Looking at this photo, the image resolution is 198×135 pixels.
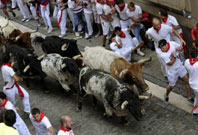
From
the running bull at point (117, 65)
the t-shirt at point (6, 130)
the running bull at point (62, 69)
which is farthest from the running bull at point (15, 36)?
the t-shirt at point (6, 130)

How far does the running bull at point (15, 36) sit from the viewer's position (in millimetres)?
12552

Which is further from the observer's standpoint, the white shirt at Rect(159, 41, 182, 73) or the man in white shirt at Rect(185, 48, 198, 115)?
the white shirt at Rect(159, 41, 182, 73)

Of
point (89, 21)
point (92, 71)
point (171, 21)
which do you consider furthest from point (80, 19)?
point (92, 71)

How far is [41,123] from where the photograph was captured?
751 cm

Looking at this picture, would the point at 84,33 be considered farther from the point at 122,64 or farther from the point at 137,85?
the point at 137,85

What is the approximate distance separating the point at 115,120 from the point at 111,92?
1.01 meters

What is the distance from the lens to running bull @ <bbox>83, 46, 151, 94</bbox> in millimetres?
8520

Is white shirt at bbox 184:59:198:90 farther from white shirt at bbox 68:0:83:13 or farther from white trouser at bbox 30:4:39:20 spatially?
white trouser at bbox 30:4:39:20

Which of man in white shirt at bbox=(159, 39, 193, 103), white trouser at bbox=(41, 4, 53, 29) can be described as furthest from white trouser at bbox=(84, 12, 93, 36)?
man in white shirt at bbox=(159, 39, 193, 103)

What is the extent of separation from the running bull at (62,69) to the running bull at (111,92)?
1.73 feet

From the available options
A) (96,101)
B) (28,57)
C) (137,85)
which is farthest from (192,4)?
(28,57)

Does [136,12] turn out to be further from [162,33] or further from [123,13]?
[162,33]

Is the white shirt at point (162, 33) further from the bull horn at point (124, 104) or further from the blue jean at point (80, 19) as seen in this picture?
the blue jean at point (80, 19)

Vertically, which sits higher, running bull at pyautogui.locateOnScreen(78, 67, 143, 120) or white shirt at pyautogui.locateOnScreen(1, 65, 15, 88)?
white shirt at pyautogui.locateOnScreen(1, 65, 15, 88)
